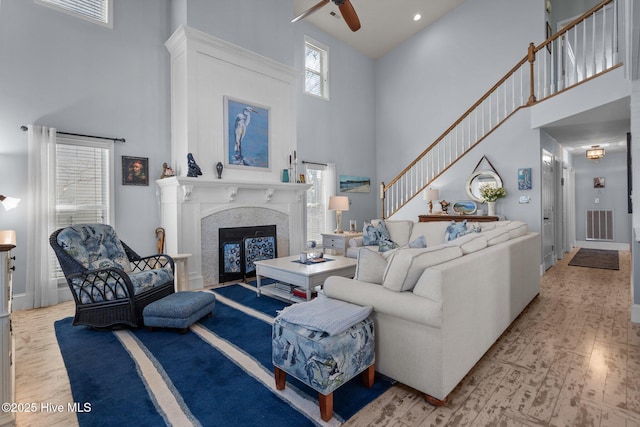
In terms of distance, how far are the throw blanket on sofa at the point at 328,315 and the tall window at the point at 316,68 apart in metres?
6.01

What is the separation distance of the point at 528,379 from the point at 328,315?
1534mm

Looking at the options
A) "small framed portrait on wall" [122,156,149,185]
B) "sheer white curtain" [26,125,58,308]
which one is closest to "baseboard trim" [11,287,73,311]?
"sheer white curtain" [26,125,58,308]

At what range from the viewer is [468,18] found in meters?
7.03

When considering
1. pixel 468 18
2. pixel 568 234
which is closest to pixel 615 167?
pixel 568 234

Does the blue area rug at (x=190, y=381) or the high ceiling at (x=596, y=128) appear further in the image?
the high ceiling at (x=596, y=128)

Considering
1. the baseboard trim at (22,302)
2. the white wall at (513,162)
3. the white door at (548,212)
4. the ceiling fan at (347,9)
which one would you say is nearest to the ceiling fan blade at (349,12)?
the ceiling fan at (347,9)

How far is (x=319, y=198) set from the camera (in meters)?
7.49

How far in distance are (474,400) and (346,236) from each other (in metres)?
4.25

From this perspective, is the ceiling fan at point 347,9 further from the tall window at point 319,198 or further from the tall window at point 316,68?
the tall window at point 319,198

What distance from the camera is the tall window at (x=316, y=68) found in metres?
7.24

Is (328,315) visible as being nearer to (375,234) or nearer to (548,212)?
(375,234)

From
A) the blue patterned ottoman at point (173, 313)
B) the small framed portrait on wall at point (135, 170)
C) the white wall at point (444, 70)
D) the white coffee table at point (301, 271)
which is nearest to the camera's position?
the blue patterned ottoman at point (173, 313)

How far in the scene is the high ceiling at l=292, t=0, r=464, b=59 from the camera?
6.87 meters

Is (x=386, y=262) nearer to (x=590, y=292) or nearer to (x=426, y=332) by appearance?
(x=426, y=332)
